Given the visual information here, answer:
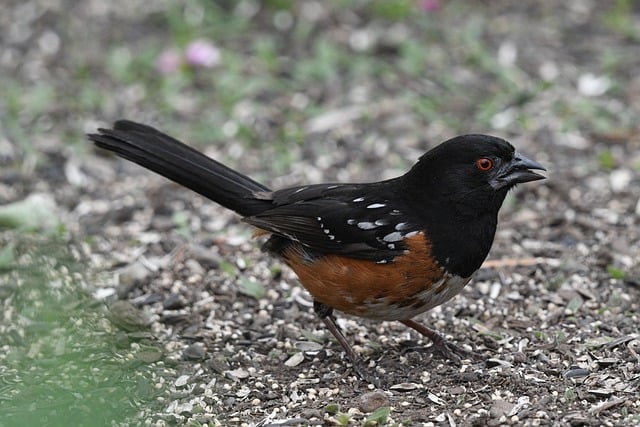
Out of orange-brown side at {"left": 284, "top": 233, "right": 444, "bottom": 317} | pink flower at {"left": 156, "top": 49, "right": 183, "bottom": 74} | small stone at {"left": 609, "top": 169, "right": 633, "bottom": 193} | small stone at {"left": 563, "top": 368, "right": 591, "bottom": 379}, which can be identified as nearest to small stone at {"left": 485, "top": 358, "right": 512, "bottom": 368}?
small stone at {"left": 563, "top": 368, "right": 591, "bottom": 379}

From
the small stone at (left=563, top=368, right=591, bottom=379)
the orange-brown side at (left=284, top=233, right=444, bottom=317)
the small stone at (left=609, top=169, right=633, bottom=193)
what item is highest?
the small stone at (left=609, top=169, right=633, bottom=193)

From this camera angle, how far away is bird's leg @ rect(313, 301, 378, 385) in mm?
4535

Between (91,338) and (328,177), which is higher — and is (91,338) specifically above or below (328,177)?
below

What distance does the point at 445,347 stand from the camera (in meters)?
4.70

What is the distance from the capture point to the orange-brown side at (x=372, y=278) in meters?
4.35

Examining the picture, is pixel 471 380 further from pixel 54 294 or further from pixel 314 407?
pixel 54 294

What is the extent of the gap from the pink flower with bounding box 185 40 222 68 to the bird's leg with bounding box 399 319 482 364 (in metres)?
3.66

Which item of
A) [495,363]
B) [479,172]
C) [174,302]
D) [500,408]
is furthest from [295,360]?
[479,172]

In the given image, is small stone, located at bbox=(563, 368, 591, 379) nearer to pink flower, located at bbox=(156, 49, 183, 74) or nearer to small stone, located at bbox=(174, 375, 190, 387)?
small stone, located at bbox=(174, 375, 190, 387)

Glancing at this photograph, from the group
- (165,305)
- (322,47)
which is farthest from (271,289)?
(322,47)

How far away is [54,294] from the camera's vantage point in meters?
5.05

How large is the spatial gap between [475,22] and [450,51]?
54 centimetres

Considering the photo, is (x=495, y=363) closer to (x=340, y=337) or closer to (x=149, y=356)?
(x=340, y=337)

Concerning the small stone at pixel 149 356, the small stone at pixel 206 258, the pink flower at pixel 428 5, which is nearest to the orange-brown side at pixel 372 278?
the small stone at pixel 149 356
